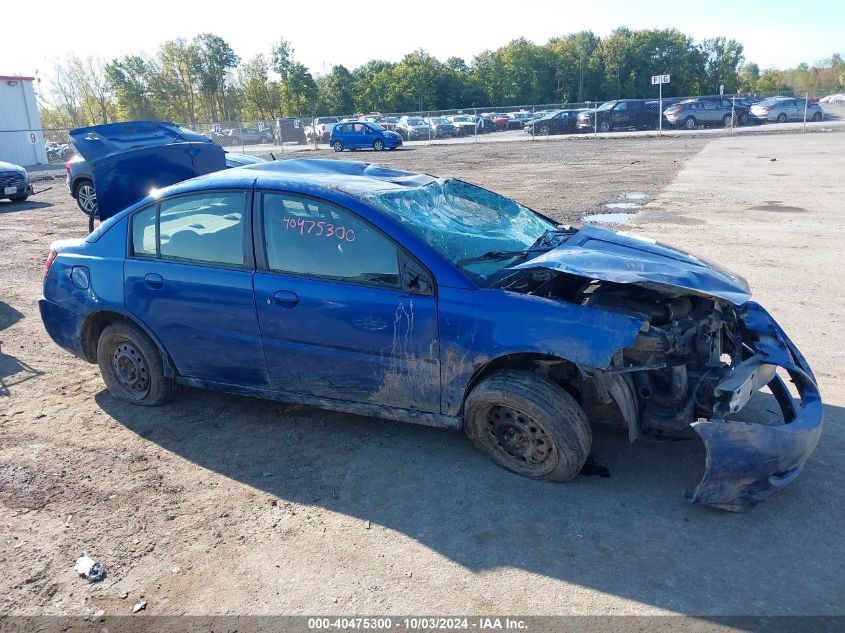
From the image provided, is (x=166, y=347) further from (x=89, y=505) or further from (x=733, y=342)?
(x=733, y=342)

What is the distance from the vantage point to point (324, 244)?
393cm

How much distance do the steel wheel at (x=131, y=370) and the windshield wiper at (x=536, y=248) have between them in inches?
95.7

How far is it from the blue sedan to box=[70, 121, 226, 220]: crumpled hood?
1777 millimetres

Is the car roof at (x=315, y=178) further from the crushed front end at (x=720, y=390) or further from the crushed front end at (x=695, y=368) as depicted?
the crushed front end at (x=720, y=390)

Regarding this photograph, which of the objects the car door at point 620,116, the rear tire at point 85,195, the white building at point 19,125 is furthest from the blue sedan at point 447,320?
the car door at point 620,116

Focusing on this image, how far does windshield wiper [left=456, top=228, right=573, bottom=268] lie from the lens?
388 centimetres

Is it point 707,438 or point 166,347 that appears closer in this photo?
point 707,438

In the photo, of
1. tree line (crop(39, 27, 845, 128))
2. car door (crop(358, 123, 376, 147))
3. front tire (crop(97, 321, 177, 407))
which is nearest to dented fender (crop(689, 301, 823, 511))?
front tire (crop(97, 321, 177, 407))

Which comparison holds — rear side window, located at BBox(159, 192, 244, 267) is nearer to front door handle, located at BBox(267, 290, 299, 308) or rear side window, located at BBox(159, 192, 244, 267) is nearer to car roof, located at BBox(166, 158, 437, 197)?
car roof, located at BBox(166, 158, 437, 197)

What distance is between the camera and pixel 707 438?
124 inches

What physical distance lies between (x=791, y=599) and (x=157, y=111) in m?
72.2

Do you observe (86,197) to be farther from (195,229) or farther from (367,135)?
(367,135)

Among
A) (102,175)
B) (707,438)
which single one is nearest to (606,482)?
(707,438)

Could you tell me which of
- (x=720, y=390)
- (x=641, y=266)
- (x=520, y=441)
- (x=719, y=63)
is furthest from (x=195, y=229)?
(x=719, y=63)
